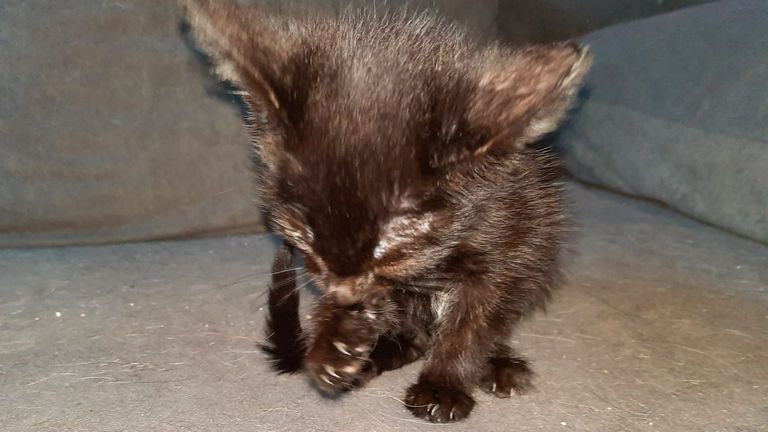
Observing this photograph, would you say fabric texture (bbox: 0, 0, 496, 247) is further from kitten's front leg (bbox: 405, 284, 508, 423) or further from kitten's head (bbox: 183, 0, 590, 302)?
kitten's front leg (bbox: 405, 284, 508, 423)

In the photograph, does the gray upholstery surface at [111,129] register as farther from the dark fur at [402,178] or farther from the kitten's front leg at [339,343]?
the kitten's front leg at [339,343]

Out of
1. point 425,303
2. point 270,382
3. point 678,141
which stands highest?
point 678,141

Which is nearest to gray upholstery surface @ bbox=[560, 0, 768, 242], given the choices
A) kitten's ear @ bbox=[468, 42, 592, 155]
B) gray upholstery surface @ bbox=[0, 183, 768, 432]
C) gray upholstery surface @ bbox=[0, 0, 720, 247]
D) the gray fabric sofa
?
the gray fabric sofa

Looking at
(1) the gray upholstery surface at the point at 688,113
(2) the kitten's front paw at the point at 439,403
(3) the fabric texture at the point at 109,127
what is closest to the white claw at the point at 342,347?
(2) the kitten's front paw at the point at 439,403

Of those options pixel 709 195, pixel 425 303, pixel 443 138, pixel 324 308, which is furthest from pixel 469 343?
pixel 709 195

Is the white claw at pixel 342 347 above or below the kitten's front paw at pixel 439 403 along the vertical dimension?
above

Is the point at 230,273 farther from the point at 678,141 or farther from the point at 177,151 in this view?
the point at 678,141
